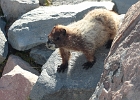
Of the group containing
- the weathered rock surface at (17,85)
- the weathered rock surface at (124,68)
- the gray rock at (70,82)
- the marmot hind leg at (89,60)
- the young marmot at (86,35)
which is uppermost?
the weathered rock surface at (124,68)

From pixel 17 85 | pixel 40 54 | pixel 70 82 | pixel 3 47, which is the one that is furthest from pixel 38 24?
pixel 70 82

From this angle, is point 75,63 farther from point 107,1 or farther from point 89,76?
point 107,1

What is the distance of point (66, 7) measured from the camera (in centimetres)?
682

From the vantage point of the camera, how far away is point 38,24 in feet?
21.4

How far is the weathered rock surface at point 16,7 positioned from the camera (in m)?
6.97

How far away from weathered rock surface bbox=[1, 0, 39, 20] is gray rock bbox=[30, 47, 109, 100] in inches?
73.4

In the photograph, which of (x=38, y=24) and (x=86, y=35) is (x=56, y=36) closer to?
(x=86, y=35)

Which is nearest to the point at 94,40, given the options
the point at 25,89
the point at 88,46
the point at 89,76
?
the point at 88,46

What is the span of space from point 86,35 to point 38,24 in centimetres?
138

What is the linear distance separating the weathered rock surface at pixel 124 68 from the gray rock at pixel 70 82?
1.53 metres

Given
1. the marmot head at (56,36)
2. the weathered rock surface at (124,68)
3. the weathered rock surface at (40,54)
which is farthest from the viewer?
the weathered rock surface at (40,54)

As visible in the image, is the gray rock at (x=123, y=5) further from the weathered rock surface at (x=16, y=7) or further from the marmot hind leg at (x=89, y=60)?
the marmot hind leg at (x=89, y=60)

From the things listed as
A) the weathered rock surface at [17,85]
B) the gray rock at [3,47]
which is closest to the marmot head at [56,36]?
the weathered rock surface at [17,85]

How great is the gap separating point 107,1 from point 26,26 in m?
1.78
